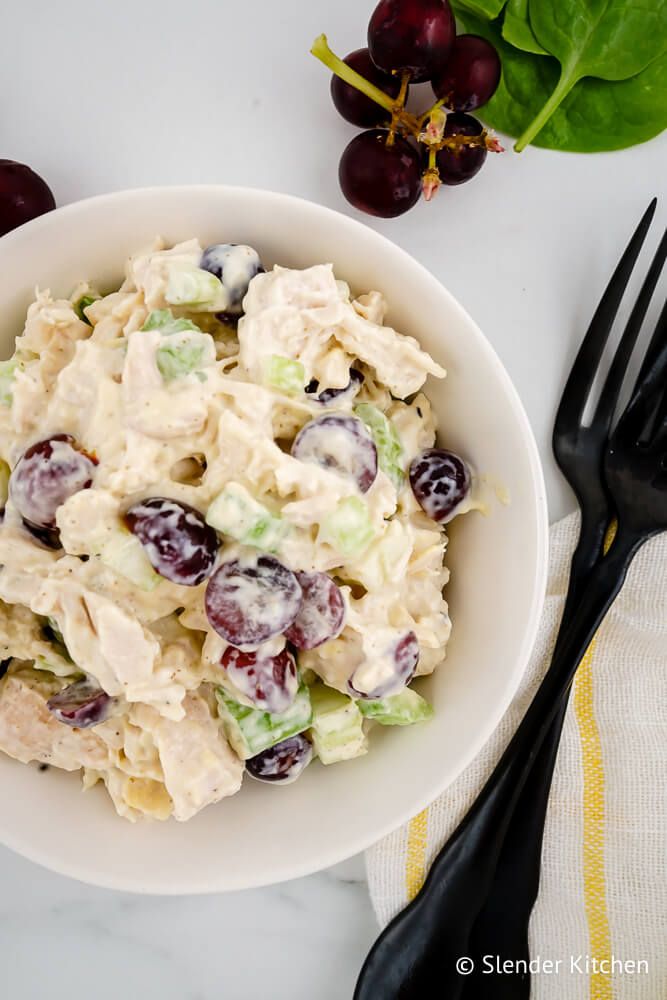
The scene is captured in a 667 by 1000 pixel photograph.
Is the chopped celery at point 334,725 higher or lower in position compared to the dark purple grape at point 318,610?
lower

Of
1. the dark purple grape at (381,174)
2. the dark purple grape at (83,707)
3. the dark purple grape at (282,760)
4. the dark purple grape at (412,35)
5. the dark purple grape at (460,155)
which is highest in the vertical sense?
the dark purple grape at (412,35)

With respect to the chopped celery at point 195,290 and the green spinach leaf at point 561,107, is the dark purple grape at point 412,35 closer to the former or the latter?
the green spinach leaf at point 561,107

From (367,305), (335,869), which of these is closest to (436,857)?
(335,869)

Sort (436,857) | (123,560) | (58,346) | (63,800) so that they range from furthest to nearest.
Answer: (436,857) → (63,800) → (58,346) → (123,560)

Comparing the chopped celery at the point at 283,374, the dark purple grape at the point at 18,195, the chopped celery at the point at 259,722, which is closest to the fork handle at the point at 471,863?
the chopped celery at the point at 259,722

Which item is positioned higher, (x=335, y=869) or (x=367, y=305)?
(x=367, y=305)

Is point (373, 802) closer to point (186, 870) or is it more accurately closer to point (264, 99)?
point (186, 870)

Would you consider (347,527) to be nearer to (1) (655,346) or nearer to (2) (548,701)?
(2) (548,701)

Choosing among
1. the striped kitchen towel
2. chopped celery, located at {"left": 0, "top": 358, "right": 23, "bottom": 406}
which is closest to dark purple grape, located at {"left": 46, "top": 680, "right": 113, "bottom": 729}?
chopped celery, located at {"left": 0, "top": 358, "right": 23, "bottom": 406}
